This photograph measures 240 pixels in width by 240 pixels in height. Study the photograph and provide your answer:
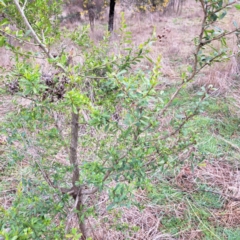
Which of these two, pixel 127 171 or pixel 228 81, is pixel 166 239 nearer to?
pixel 127 171

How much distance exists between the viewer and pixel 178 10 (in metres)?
9.09

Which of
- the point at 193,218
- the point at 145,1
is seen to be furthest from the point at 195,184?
the point at 145,1

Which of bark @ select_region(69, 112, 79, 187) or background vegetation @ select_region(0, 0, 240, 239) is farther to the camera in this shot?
bark @ select_region(69, 112, 79, 187)

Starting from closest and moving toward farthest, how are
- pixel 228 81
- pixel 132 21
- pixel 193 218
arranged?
pixel 193 218 < pixel 228 81 < pixel 132 21

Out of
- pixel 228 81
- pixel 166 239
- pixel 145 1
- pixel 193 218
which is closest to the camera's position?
pixel 166 239

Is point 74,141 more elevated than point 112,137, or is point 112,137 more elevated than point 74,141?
point 74,141

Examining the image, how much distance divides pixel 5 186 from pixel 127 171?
1573 mm

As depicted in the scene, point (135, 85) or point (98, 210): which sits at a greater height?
point (135, 85)

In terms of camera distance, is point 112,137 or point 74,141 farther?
point 112,137

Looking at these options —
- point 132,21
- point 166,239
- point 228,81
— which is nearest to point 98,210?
point 166,239

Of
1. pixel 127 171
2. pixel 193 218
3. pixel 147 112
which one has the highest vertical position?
pixel 147 112

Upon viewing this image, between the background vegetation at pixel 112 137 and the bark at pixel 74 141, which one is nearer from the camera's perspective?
the background vegetation at pixel 112 137

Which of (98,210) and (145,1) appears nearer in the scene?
(98,210)

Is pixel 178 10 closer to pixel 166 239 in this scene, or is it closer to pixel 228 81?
pixel 228 81
